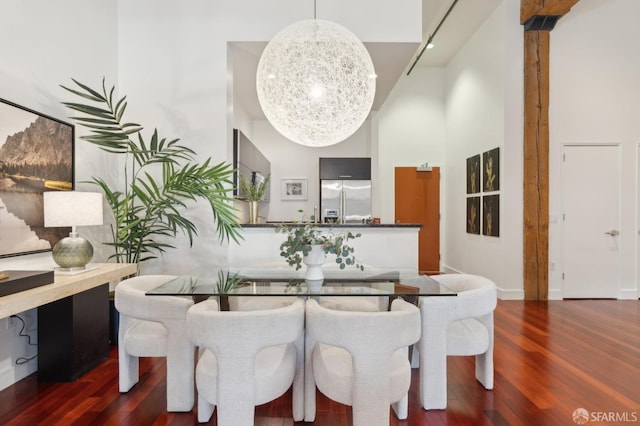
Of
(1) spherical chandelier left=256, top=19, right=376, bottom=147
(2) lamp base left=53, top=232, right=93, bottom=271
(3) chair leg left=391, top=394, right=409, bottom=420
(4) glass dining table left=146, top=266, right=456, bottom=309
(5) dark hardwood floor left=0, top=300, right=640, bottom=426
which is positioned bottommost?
(5) dark hardwood floor left=0, top=300, right=640, bottom=426

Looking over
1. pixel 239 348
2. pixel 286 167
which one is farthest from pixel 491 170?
pixel 239 348

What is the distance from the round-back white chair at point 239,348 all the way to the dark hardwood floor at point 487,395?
0.45 m

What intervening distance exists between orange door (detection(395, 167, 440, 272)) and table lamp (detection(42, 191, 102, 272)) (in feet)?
17.6

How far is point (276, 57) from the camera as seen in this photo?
2.50m

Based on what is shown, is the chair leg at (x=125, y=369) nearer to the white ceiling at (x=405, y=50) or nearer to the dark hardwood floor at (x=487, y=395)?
the dark hardwood floor at (x=487, y=395)

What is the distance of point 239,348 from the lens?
1605 mm

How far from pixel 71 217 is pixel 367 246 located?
2681 mm

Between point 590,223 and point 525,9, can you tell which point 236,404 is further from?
point 525,9

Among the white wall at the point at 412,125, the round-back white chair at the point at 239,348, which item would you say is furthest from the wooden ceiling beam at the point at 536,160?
the round-back white chair at the point at 239,348

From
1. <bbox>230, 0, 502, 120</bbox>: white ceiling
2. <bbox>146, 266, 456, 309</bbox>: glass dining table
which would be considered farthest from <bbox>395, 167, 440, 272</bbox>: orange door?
<bbox>146, 266, 456, 309</bbox>: glass dining table

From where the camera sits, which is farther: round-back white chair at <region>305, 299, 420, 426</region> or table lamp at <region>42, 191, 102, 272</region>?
table lamp at <region>42, 191, 102, 272</region>

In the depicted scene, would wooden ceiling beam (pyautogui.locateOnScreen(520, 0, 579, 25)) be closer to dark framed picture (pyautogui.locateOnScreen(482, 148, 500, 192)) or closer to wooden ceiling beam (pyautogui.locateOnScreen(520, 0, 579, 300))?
wooden ceiling beam (pyautogui.locateOnScreen(520, 0, 579, 300))

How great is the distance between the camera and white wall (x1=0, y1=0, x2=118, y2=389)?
2326 mm

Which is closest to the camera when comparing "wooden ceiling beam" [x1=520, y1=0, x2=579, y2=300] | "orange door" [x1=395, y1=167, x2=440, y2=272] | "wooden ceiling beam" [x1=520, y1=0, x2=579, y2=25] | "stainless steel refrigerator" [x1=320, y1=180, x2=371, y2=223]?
→ "wooden ceiling beam" [x1=520, y1=0, x2=579, y2=25]
